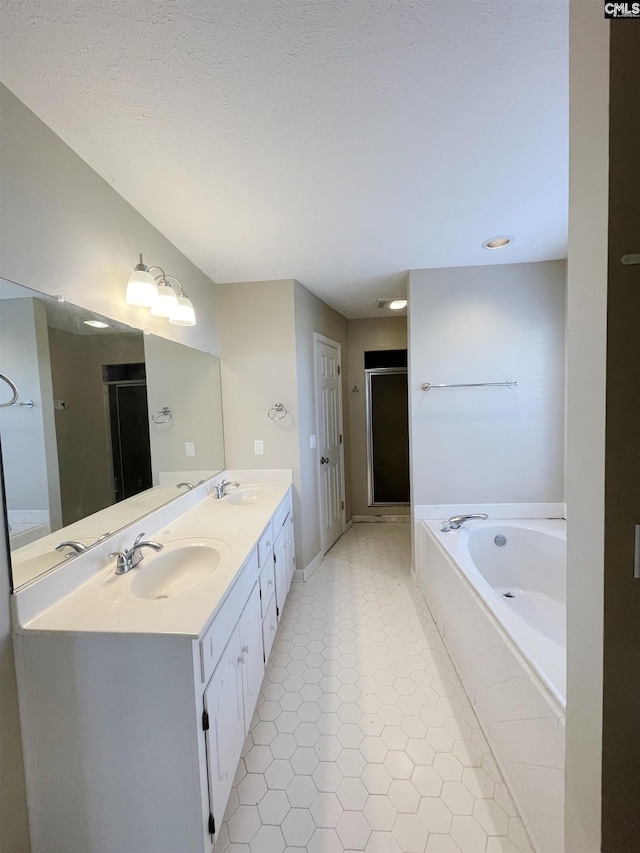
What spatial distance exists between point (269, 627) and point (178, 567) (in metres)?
0.65

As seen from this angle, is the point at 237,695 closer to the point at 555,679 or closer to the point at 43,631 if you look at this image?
the point at 43,631

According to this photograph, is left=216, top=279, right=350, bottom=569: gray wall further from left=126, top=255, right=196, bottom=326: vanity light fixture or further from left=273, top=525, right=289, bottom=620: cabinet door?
left=126, top=255, right=196, bottom=326: vanity light fixture

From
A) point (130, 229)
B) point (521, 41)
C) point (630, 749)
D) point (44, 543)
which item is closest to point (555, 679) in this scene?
point (630, 749)

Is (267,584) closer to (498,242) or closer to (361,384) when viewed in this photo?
(498,242)

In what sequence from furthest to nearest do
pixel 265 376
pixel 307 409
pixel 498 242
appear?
pixel 307 409 < pixel 265 376 < pixel 498 242

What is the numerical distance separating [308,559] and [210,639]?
189cm

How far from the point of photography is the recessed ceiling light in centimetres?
207

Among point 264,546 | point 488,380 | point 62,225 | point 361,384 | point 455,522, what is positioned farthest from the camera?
point 361,384

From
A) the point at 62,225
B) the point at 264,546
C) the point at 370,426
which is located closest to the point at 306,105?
the point at 62,225

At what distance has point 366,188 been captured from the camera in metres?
1.52

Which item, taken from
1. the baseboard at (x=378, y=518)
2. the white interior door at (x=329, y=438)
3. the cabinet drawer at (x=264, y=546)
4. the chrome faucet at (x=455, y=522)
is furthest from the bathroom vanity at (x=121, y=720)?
the baseboard at (x=378, y=518)

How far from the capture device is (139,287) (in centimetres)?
149

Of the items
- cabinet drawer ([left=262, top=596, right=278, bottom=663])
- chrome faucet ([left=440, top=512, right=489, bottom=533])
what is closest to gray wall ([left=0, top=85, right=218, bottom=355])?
cabinet drawer ([left=262, top=596, right=278, bottom=663])

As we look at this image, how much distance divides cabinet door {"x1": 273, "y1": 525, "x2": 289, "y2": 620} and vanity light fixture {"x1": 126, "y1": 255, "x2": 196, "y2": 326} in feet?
4.59
